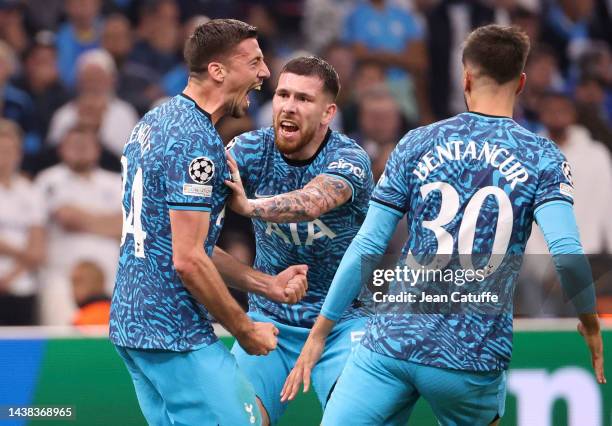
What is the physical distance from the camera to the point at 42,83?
8.09m

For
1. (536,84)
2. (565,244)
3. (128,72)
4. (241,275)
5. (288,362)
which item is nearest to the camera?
(565,244)

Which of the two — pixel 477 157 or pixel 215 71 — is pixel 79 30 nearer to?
pixel 215 71

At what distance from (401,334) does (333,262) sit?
1.29 m

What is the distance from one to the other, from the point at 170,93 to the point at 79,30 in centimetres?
85

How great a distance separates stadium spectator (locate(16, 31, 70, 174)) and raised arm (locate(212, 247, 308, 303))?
3748mm

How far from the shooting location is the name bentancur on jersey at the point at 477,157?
3.65 metres

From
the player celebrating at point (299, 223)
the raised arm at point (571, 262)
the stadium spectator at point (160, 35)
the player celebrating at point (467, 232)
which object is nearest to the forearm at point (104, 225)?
the stadium spectator at point (160, 35)

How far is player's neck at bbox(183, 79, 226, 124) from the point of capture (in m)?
4.15

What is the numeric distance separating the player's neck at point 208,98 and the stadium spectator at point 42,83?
4.09 metres

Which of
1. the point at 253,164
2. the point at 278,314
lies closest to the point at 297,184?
the point at 253,164

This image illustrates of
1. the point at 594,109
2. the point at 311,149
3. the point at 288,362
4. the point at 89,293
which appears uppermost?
the point at 594,109

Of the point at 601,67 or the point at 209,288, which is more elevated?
the point at 601,67

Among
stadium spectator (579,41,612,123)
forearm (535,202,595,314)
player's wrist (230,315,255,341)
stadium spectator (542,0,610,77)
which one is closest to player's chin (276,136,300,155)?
player's wrist (230,315,255,341)

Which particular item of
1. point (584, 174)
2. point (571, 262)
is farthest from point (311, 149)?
point (584, 174)
